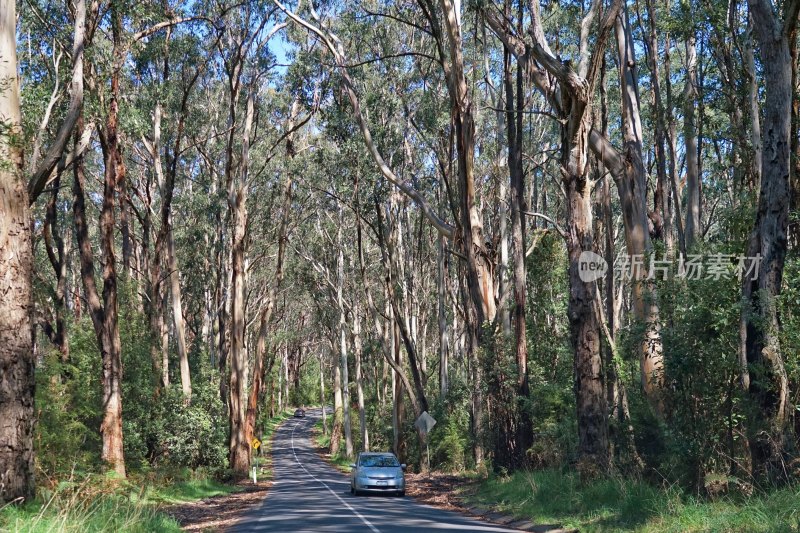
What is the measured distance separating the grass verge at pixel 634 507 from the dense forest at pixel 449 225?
818mm

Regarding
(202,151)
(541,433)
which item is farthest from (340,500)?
(202,151)

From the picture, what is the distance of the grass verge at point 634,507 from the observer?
979 cm

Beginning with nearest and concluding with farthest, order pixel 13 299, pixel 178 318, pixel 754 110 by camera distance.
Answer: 1. pixel 13 299
2. pixel 754 110
3. pixel 178 318

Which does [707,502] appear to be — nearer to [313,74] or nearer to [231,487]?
[231,487]

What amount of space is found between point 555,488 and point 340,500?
8213 millimetres

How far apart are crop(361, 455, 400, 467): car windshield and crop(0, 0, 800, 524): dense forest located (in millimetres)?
3008

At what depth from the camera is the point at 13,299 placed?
12.3 meters

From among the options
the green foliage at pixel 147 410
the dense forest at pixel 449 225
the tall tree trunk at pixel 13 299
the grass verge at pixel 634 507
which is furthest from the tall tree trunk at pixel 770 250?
the green foliage at pixel 147 410

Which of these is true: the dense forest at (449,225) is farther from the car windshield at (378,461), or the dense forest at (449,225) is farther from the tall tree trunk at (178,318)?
the car windshield at (378,461)

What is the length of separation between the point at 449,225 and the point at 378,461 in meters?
7.54

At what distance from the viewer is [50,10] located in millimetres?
25219
